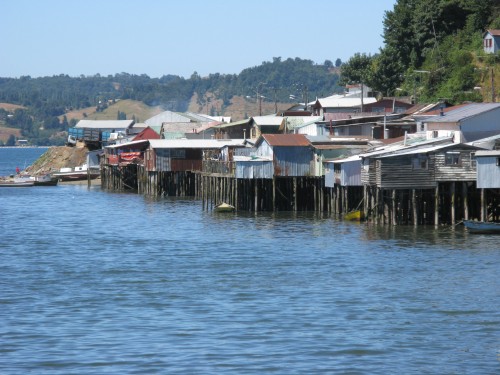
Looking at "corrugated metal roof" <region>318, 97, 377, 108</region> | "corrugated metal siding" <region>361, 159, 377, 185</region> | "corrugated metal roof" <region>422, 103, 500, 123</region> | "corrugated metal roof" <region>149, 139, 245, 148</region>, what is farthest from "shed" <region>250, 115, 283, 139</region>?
"corrugated metal siding" <region>361, 159, 377, 185</region>

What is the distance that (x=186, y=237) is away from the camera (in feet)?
195

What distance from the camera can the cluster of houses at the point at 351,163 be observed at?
57.2 m

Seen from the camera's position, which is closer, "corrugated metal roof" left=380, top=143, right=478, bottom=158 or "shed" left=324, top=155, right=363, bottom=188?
"corrugated metal roof" left=380, top=143, right=478, bottom=158

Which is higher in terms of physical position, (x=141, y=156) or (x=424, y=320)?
(x=141, y=156)

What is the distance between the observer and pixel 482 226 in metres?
53.4

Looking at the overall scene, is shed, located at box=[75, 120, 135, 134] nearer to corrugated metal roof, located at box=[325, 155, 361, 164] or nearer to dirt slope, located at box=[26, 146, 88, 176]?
dirt slope, located at box=[26, 146, 88, 176]

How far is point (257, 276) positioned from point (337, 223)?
72.2 ft

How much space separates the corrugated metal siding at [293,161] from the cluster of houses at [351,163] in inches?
2.8

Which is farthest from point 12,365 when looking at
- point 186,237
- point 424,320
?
point 186,237

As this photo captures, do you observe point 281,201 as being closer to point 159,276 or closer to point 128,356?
point 159,276

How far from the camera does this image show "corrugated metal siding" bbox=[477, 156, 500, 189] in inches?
2120

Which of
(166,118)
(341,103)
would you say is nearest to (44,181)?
(166,118)

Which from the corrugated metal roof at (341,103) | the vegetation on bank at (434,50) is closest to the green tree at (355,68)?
the vegetation on bank at (434,50)

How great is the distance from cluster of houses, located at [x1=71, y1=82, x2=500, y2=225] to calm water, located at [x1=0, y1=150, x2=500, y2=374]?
9.32 ft
